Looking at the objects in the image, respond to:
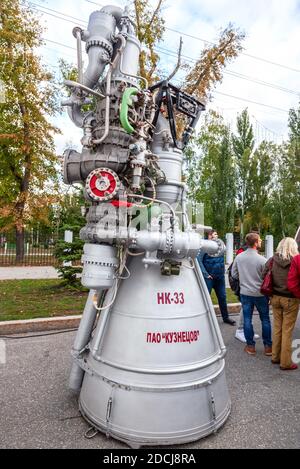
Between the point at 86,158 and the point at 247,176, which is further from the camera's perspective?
the point at 247,176

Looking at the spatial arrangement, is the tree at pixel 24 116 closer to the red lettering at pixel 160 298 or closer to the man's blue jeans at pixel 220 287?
the man's blue jeans at pixel 220 287

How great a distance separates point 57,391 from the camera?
12.0 ft

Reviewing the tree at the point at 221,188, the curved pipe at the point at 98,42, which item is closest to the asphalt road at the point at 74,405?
the curved pipe at the point at 98,42

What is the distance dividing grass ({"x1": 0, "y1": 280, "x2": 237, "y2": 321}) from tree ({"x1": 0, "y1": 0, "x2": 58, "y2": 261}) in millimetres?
6857

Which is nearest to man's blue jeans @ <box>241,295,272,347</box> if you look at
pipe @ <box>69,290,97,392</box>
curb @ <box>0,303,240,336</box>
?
pipe @ <box>69,290,97,392</box>

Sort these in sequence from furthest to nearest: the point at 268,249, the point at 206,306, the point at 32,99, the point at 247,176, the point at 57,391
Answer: the point at 247,176
the point at 268,249
the point at 32,99
the point at 57,391
the point at 206,306

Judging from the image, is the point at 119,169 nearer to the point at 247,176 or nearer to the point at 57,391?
the point at 57,391

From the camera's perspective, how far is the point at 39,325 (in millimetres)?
5793

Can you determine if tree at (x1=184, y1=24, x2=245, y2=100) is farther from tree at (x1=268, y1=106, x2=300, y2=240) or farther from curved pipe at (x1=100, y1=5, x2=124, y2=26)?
tree at (x1=268, y1=106, x2=300, y2=240)

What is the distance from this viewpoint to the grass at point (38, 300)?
6.49 m

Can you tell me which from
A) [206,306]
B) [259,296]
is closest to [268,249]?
[259,296]

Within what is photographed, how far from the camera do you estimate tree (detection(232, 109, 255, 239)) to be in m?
30.0

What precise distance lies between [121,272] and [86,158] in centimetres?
108
